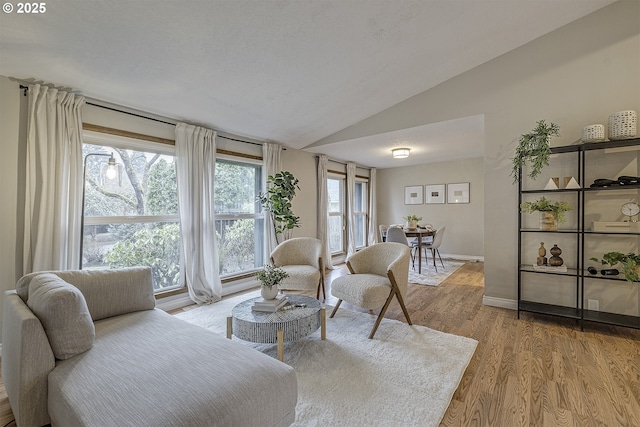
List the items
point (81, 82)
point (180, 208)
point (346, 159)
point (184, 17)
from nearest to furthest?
point (184, 17), point (81, 82), point (180, 208), point (346, 159)

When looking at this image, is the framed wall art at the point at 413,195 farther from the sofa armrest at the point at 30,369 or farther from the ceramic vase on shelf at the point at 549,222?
the sofa armrest at the point at 30,369

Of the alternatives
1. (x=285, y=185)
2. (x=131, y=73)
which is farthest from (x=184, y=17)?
(x=285, y=185)

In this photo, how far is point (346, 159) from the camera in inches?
250

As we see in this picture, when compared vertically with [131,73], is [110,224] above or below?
below

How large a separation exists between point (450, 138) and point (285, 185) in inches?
109

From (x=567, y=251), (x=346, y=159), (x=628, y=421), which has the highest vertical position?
(x=346, y=159)

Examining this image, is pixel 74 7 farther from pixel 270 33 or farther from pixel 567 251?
pixel 567 251

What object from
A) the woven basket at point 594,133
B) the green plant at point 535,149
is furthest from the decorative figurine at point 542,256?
the woven basket at point 594,133

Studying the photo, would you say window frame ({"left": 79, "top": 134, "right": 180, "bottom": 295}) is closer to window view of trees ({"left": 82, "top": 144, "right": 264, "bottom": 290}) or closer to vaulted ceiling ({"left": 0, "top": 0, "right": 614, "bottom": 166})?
window view of trees ({"left": 82, "top": 144, "right": 264, "bottom": 290})

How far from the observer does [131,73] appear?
2.55 m

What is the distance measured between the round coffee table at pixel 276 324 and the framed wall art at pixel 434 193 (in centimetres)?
545

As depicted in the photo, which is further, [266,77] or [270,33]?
[266,77]

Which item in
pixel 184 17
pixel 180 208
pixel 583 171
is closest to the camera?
pixel 184 17

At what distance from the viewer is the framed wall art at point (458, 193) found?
21.5 ft
